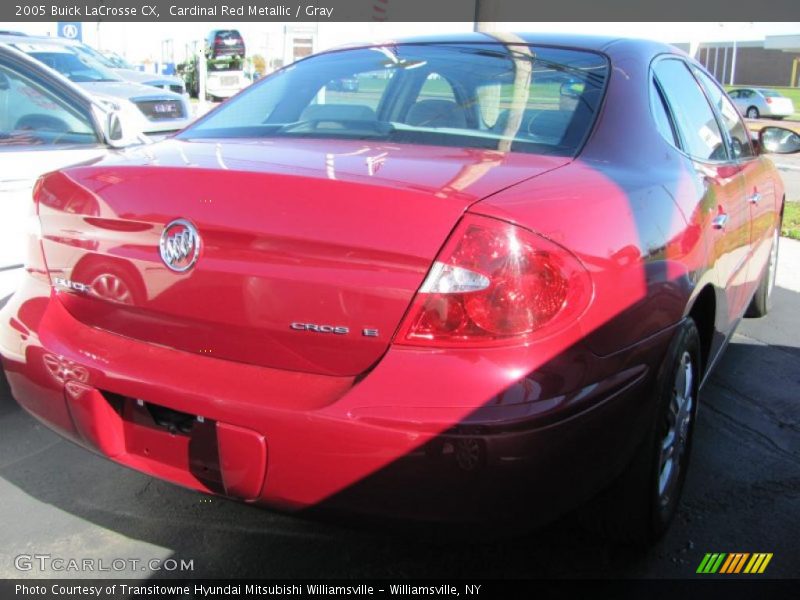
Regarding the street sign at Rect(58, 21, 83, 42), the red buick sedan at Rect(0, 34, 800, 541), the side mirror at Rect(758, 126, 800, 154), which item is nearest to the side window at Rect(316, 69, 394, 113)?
the red buick sedan at Rect(0, 34, 800, 541)

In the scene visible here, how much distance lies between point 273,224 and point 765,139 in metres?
3.81

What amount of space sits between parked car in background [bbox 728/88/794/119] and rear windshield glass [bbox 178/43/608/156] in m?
33.7

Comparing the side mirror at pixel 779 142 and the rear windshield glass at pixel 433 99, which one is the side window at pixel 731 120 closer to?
the side mirror at pixel 779 142

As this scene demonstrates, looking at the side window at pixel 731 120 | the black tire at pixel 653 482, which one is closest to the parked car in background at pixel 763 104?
the side window at pixel 731 120

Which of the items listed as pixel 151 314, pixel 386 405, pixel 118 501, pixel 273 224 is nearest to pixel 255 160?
pixel 273 224

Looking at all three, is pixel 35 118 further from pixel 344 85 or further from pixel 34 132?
pixel 344 85

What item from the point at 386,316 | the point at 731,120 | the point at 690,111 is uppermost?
the point at 690,111

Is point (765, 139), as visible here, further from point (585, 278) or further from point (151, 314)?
point (151, 314)

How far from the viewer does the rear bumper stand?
1840 millimetres

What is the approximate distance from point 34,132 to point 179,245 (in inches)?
108

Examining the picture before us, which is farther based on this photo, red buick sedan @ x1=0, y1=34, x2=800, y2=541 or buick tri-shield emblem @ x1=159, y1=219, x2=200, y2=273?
buick tri-shield emblem @ x1=159, y1=219, x2=200, y2=273

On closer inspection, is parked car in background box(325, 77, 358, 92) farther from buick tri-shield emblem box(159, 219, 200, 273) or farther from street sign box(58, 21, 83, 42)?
street sign box(58, 21, 83, 42)

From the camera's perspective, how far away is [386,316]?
1.91m

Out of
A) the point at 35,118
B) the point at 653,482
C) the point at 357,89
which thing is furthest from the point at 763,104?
the point at 653,482
